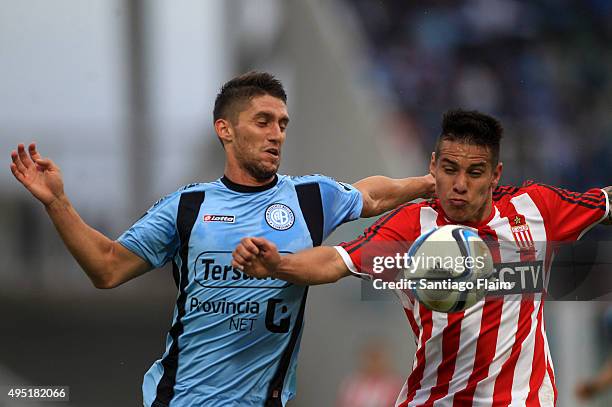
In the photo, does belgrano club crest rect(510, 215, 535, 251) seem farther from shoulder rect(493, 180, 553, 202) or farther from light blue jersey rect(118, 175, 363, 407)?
light blue jersey rect(118, 175, 363, 407)

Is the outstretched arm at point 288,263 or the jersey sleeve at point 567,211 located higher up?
the jersey sleeve at point 567,211

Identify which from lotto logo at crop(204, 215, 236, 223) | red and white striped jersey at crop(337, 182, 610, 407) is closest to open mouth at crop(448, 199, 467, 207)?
red and white striped jersey at crop(337, 182, 610, 407)

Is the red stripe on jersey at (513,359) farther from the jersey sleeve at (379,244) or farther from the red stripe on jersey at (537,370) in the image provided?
the jersey sleeve at (379,244)

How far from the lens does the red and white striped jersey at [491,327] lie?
3244 mm

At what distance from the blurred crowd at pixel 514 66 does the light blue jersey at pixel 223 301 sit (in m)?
3.54

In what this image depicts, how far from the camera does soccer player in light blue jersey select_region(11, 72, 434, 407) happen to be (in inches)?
133

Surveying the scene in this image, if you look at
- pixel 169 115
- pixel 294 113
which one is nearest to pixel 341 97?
pixel 294 113

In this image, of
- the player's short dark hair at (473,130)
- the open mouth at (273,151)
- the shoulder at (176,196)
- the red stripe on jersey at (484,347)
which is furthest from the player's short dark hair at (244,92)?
the red stripe on jersey at (484,347)

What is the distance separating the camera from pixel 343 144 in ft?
17.5

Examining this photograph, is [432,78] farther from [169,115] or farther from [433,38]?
[169,115]

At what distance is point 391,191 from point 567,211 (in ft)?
2.82

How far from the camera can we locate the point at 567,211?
3.46 metres

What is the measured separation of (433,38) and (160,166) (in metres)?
3.57

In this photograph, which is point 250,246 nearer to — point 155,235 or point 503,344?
point 155,235
